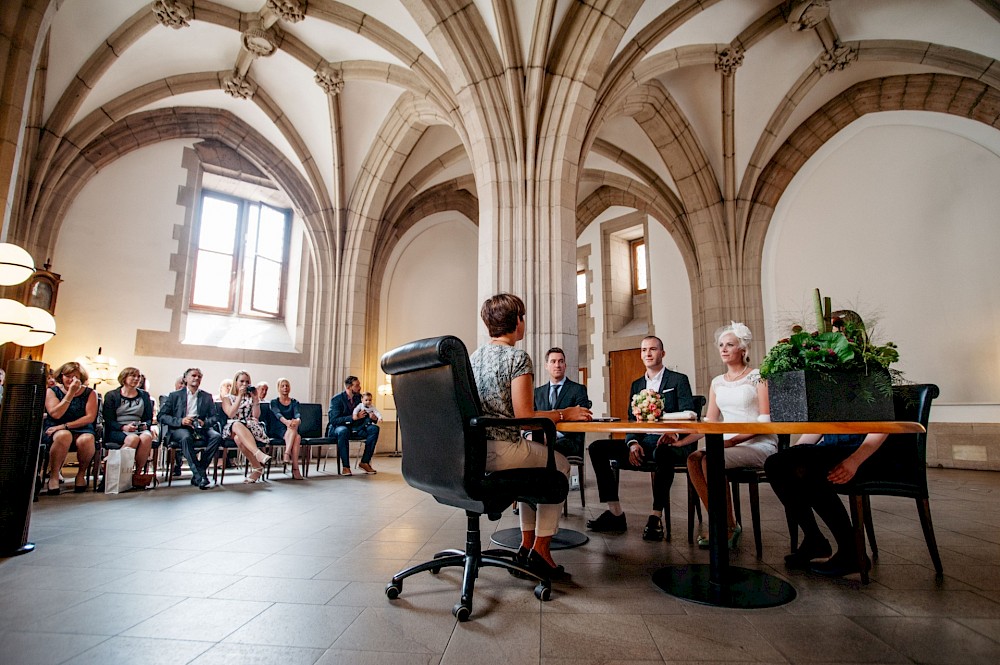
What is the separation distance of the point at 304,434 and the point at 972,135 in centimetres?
963

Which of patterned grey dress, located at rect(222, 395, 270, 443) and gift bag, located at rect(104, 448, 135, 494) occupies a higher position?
patterned grey dress, located at rect(222, 395, 270, 443)

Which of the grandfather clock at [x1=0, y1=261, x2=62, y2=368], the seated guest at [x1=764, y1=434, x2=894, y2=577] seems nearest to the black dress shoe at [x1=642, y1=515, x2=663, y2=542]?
the seated guest at [x1=764, y1=434, x2=894, y2=577]

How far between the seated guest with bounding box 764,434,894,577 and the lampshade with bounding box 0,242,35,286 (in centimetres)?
414

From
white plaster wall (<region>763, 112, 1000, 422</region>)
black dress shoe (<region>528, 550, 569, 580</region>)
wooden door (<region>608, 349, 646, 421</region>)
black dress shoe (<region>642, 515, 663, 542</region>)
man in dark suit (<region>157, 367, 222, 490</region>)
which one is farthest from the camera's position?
wooden door (<region>608, 349, 646, 421</region>)

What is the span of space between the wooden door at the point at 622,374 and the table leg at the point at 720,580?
879 centimetres

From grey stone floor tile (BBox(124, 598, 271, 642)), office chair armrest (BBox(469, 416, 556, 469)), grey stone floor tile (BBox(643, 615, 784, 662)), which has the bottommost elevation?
grey stone floor tile (BBox(124, 598, 271, 642))

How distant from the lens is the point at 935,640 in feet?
4.96

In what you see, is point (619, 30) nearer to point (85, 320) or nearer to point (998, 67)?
point (998, 67)

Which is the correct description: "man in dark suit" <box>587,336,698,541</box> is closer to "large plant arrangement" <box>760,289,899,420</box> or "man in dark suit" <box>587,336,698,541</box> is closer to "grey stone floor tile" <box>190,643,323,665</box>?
"large plant arrangement" <box>760,289,899,420</box>

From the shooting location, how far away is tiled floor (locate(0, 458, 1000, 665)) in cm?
145

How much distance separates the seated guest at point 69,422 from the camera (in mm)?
4605

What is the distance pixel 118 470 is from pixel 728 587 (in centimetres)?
512

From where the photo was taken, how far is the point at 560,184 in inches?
216

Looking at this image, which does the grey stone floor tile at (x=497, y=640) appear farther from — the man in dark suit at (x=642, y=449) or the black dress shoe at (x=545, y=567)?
the man in dark suit at (x=642, y=449)
